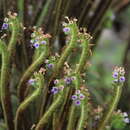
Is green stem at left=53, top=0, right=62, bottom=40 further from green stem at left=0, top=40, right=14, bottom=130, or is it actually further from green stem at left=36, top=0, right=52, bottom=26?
green stem at left=0, top=40, right=14, bottom=130

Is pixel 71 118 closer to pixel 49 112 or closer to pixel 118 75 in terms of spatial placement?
pixel 49 112

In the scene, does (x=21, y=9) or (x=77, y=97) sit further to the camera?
(x=21, y=9)

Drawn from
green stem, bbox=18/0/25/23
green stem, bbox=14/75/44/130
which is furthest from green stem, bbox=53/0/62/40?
green stem, bbox=14/75/44/130

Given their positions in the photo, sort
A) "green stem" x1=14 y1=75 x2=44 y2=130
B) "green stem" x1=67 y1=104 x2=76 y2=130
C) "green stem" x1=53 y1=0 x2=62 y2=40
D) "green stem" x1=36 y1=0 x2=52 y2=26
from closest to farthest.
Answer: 1. "green stem" x1=14 y1=75 x2=44 y2=130
2. "green stem" x1=67 y1=104 x2=76 y2=130
3. "green stem" x1=53 y1=0 x2=62 y2=40
4. "green stem" x1=36 y1=0 x2=52 y2=26

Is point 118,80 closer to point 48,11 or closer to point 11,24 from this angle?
point 11,24

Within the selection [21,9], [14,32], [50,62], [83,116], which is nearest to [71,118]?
[83,116]
